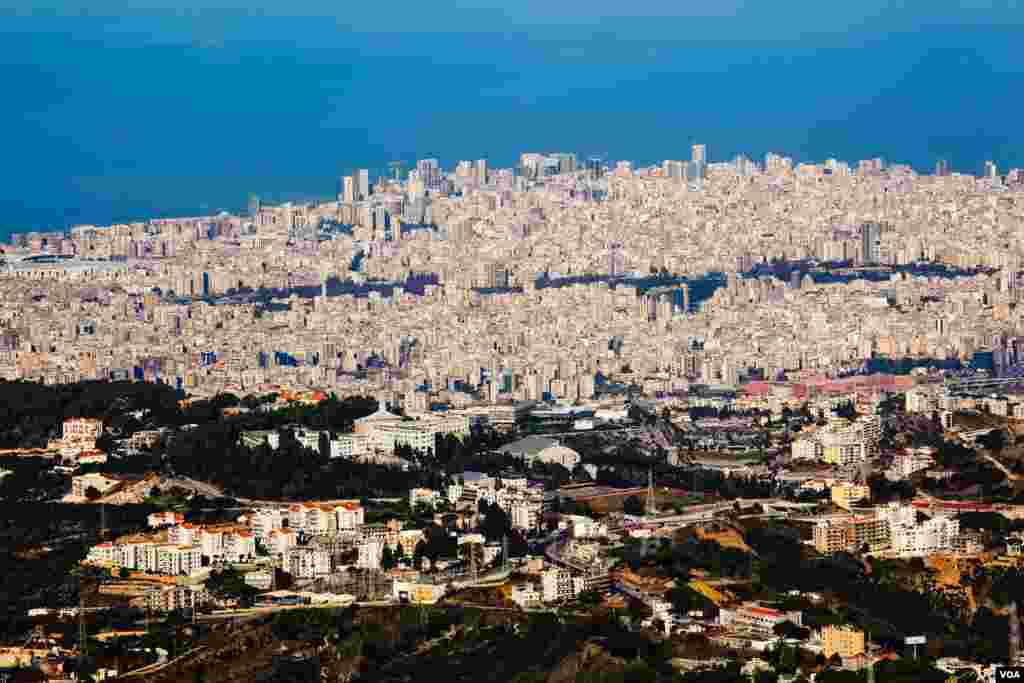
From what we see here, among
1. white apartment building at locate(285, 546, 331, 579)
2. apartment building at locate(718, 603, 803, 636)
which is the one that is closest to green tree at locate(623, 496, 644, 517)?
white apartment building at locate(285, 546, 331, 579)

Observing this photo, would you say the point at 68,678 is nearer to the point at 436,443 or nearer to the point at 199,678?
the point at 199,678

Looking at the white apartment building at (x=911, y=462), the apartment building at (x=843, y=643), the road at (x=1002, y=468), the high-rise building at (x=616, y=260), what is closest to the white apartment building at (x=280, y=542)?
the apartment building at (x=843, y=643)

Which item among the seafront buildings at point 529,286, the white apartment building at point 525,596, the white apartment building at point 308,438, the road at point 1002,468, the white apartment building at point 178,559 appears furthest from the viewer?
the seafront buildings at point 529,286

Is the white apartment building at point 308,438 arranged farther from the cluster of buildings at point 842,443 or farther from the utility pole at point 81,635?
the utility pole at point 81,635

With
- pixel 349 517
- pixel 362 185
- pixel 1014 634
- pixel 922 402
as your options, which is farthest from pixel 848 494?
pixel 362 185

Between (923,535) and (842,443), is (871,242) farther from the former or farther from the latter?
(923,535)

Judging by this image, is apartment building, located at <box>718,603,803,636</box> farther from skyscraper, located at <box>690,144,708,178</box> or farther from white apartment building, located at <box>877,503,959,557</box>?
skyscraper, located at <box>690,144,708,178</box>
